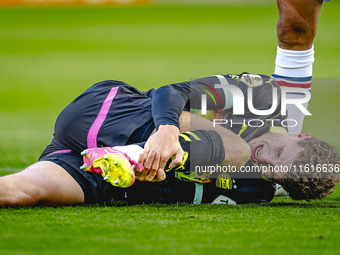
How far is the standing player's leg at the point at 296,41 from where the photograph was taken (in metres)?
2.57

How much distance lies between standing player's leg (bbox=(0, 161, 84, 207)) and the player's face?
0.78 m

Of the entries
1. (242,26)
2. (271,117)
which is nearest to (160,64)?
(242,26)

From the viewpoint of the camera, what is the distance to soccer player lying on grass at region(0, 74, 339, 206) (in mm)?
1777

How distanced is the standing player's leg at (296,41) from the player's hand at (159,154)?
100 cm

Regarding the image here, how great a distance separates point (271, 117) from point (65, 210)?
109 cm

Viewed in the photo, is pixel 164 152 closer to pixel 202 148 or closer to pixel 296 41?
pixel 202 148

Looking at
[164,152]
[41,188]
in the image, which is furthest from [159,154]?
[41,188]

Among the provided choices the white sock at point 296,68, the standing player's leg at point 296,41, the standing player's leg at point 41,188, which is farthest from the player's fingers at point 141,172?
the white sock at point 296,68

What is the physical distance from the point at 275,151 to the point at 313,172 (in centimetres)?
18

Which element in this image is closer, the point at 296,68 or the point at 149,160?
the point at 149,160

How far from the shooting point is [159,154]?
69.7 inches

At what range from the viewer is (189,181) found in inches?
79.4

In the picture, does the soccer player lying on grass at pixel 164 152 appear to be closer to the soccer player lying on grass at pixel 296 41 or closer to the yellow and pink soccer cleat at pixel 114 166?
the yellow and pink soccer cleat at pixel 114 166

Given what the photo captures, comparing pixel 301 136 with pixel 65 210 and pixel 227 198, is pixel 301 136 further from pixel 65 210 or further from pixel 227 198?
pixel 65 210
